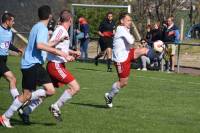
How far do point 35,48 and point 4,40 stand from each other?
8.92 feet

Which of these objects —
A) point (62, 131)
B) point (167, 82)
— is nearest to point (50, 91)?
point (62, 131)

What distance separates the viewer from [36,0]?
115ft

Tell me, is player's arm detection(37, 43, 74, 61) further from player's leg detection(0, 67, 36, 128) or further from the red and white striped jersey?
the red and white striped jersey

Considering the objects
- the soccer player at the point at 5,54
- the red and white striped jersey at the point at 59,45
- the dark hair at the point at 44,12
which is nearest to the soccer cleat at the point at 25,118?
the red and white striped jersey at the point at 59,45

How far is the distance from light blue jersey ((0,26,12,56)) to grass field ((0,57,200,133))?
45.3 inches

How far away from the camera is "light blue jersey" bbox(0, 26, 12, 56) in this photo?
42.4 ft

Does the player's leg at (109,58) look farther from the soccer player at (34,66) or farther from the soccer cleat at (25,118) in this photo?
the soccer player at (34,66)

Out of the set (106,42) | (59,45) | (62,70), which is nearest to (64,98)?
(62,70)

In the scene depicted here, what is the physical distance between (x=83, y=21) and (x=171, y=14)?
30.5 feet

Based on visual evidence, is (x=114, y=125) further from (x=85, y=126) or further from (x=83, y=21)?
(x=83, y=21)

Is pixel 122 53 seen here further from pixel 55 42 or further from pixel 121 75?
pixel 55 42

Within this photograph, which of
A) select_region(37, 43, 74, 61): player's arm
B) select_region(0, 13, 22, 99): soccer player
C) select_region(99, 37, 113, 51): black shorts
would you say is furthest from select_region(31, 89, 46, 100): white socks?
select_region(99, 37, 113, 51): black shorts

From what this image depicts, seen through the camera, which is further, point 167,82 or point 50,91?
point 167,82

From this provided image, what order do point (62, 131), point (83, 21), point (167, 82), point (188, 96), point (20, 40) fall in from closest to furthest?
point (62, 131)
point (188, 96)
point (167, 82)
point (83, 21)
point (20, 40)
